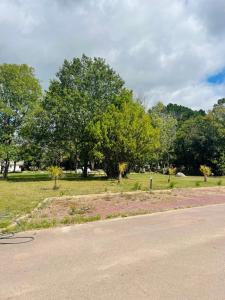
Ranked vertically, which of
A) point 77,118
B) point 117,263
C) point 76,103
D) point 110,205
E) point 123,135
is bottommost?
point 117,263

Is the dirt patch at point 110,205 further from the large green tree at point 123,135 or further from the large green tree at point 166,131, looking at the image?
the large green tree at point 166,131

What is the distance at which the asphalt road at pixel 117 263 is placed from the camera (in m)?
3.87

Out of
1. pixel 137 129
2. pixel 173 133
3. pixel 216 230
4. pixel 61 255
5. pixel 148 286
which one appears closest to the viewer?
pixel 148 286

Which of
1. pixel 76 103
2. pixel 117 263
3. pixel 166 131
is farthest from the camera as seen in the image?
pixel 166 131

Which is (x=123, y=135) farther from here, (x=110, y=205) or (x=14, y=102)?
(x=110, y=205)

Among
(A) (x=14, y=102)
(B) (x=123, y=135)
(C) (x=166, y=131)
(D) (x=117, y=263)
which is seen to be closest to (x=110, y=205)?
(D) (x=117, y=263)

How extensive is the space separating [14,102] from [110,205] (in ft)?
68.0

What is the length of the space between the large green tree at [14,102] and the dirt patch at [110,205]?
1703 centimetres

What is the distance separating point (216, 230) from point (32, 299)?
5.02m

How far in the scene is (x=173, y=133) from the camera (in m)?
47.7

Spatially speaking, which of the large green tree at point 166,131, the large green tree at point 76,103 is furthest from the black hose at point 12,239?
the large green tree at point 166,131

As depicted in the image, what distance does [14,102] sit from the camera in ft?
95.1

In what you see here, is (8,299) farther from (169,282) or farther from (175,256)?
(175,256)

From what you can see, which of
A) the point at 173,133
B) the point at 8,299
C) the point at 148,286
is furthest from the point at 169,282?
the point at 173,133
